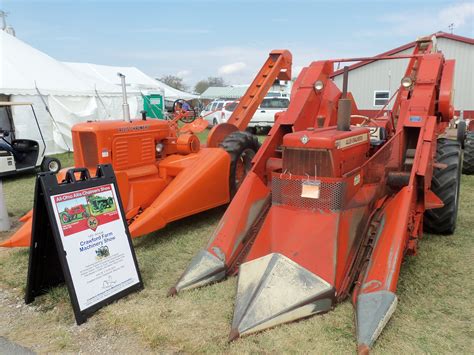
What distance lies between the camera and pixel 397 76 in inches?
709

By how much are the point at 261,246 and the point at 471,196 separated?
4468mm

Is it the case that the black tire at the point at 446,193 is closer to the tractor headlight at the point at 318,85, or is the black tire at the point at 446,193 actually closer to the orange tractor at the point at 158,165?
the tractor headlight at the point at 318,85

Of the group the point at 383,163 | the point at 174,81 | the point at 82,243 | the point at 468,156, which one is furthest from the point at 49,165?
the point at 174,81

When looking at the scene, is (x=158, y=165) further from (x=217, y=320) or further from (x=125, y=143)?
(x=217, y=320)

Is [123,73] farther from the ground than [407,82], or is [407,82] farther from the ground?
[123,73]

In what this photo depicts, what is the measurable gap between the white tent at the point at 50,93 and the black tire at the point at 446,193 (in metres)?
10.8

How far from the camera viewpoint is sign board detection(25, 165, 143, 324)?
127 inches

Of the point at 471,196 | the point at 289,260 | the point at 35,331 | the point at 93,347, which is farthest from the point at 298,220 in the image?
the point at 471,196

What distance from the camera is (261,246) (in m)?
3.52

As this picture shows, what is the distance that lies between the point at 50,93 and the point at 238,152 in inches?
365

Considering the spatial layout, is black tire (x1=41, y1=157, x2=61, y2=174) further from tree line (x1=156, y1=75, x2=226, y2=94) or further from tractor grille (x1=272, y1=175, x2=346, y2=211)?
tree line (x1=156, y1=75, x2=226, y2=94)

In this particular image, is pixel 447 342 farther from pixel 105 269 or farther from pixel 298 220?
pixel 105 269

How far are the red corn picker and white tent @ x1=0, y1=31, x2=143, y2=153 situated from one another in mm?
9905

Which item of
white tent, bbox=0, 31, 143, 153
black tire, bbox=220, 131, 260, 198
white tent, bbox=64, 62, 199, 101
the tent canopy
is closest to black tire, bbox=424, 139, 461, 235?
black tire, bbox=220, 131, 260, 198
